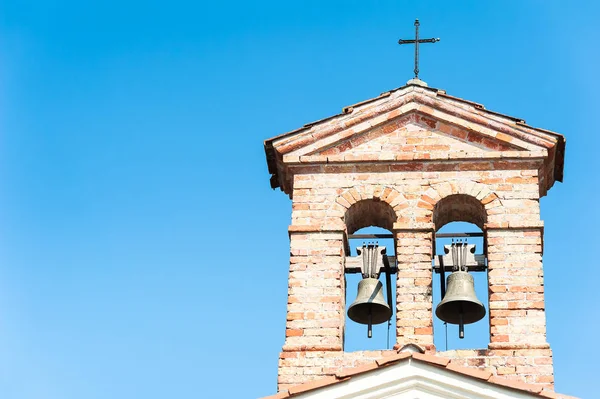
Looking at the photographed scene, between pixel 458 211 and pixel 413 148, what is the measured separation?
83cm

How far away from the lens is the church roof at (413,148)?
17.9m

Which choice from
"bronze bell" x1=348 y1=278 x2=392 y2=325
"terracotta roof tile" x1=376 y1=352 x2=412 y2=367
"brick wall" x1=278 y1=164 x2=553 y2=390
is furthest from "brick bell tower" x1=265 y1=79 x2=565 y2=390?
"terracotta roof tile" x1=376 y1=352 x2=412 y2=367

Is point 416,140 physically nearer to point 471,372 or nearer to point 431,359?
point 431,359

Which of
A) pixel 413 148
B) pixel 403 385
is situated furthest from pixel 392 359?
pixel 413 148

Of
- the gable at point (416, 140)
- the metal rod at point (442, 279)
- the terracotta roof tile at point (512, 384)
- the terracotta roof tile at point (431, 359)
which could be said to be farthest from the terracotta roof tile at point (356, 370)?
the gable at point (416, 140)

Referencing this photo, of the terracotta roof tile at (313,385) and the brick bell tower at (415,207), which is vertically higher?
the brick bell tower at (415,207)

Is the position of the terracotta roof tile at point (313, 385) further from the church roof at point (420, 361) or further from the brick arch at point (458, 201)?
the brick arch at point (458, 201)

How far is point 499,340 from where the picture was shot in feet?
53.7

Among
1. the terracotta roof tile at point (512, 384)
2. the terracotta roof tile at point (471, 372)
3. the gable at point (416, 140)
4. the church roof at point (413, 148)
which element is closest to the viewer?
the terracotta roof tile at point (512, 384)

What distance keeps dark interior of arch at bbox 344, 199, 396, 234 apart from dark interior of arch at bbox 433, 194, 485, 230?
0.49 meters

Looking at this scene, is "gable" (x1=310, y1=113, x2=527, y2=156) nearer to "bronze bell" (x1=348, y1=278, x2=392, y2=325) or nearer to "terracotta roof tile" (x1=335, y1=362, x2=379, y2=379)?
"bronze bell" (x1=348, y1=278, x2=392, y2=325)

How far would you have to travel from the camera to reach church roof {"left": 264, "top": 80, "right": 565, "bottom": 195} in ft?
58.7

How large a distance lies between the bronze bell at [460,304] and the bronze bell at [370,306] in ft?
1.79

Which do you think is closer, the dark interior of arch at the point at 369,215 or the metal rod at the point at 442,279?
the metal rod at the point at 442,279
